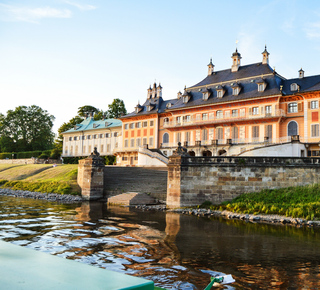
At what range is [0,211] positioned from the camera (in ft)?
60.8

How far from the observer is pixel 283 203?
19062 mm

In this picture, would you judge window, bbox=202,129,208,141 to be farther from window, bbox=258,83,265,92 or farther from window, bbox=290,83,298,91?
window, bbox=290,83,298,91

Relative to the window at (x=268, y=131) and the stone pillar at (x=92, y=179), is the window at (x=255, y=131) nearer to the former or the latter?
the window at (x=268, y=131)

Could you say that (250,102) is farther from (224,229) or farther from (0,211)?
(0,211)

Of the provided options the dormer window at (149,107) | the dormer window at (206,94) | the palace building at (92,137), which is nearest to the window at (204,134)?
the dormer window at (206,94)

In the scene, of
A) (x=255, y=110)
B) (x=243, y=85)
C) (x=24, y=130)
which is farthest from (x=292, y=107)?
(x=24, y=130)

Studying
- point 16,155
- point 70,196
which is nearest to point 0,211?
point 70,196

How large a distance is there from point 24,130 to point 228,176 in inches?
2783

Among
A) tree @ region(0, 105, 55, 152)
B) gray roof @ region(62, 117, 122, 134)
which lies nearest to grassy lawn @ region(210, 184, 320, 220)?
gray roof @ region(62, 117, 122, 134)

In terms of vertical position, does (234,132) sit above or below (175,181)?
above

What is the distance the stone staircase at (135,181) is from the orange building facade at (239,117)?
9953mm

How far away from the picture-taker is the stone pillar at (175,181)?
22.1 meters

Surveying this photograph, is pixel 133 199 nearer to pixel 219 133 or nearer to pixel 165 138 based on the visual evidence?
pixel 219 133

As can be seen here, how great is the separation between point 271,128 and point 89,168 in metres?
22.7
